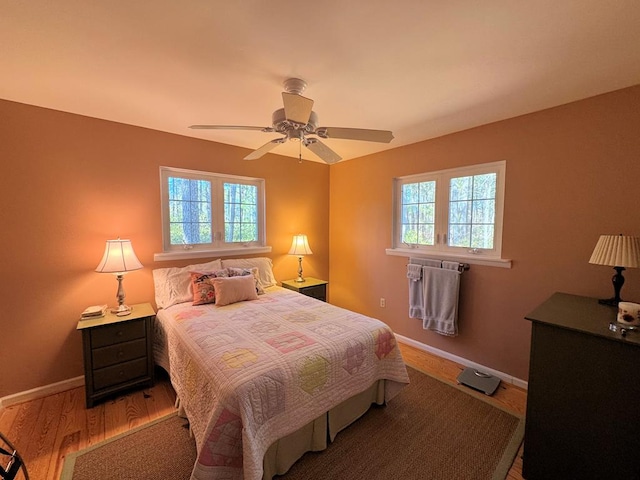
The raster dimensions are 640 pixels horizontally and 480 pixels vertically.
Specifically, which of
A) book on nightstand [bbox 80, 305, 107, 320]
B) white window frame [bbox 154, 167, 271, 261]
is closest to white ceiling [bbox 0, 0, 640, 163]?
white window frame [bbox 154, 167, 271, 261]

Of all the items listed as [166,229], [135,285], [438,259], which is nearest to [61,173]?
[166,229]

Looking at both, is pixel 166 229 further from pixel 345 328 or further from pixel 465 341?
pixel 465 341

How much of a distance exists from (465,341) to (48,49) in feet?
12.9

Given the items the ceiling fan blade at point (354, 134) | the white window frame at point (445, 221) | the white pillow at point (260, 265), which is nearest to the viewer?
the ceiling fan blade at point (354, 134)

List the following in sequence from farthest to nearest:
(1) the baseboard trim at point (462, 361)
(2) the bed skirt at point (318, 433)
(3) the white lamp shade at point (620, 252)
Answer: (1) the baseboard trim at point (462, 361)
(3) the white lamp shade at point (620, 252)
(2) the bed skirt at point (318, 433)

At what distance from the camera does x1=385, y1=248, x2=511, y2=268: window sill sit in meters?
2.56

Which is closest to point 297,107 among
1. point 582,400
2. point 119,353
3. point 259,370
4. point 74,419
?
point 259,370

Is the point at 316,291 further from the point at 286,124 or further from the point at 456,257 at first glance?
the point at 286,124

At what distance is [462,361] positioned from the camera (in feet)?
9.35

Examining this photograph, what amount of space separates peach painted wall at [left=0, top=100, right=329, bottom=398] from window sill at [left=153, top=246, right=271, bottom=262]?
7 centimetres

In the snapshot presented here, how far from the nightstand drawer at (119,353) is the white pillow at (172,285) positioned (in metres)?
0.39

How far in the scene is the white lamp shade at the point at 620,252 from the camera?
5.45 feet

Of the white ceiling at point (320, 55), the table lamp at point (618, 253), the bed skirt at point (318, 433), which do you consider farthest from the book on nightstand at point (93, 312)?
the table lamp at point (618, 253)

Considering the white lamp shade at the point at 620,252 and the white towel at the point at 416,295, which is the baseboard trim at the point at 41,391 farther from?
the white lamp shade at the point at 620,252
